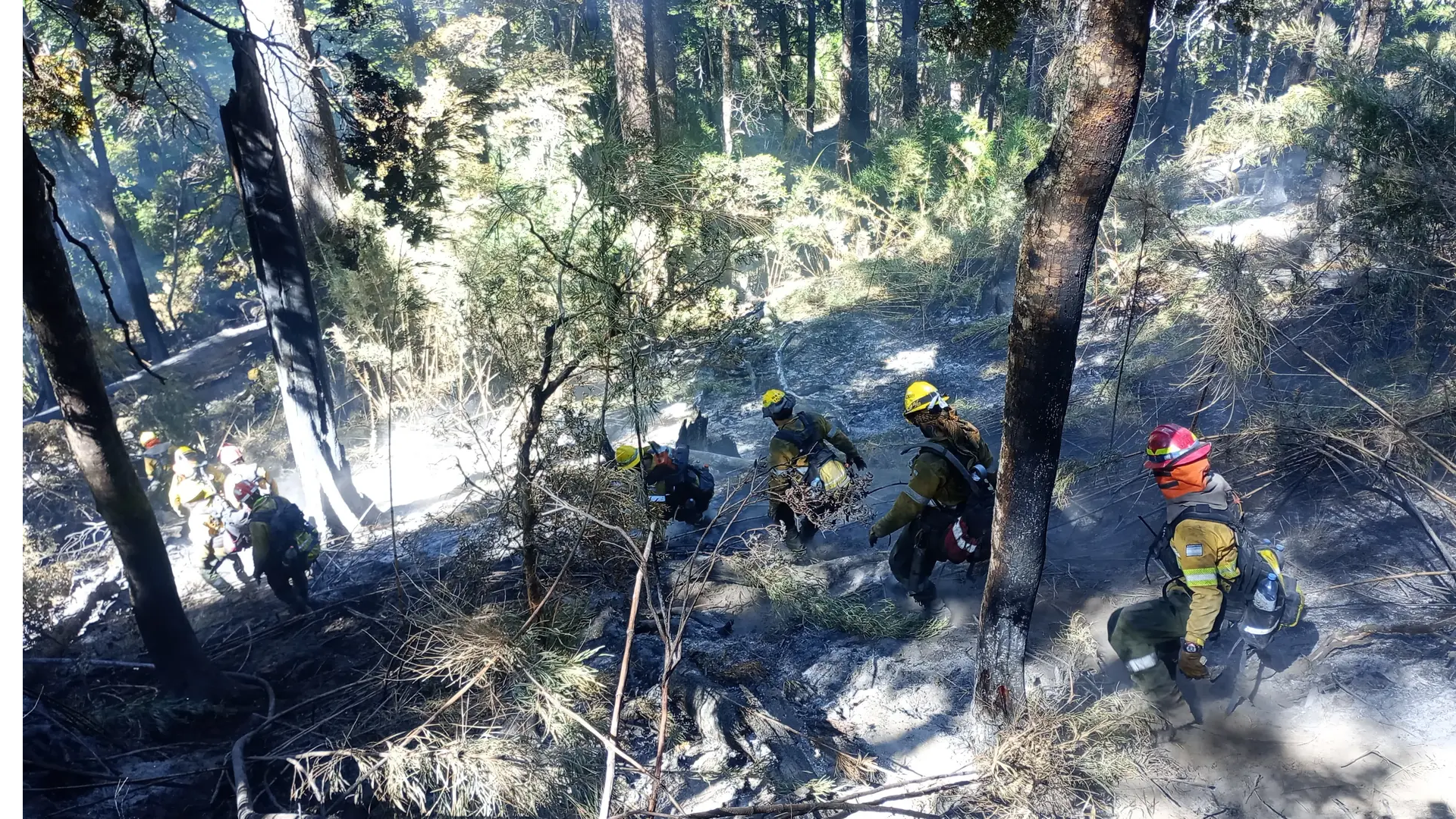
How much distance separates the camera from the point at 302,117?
9352 mm

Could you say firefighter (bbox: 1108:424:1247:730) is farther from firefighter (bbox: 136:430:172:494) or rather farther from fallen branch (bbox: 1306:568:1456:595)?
firefighter (bbox: 136:430:172:494)

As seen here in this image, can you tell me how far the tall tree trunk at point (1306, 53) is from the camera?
13.7 m

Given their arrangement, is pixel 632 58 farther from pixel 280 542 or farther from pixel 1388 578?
pixel 1388 578

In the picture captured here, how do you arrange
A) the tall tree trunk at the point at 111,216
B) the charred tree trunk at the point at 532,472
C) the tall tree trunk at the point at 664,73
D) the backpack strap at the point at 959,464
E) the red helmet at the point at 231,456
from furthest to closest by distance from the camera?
the tall tree trunk at the point at 111,216 < the tall tree trunk at the point at 664,73 < the red helmet at the point at 231,456 < the backpack strap at the point at 959,464 < the charred tree trunk at the point at 532,472

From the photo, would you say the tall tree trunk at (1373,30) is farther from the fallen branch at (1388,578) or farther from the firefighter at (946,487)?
the firefighter at (946,487)

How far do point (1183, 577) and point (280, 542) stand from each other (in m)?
7.24

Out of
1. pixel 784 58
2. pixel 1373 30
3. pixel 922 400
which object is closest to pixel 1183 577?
pixel 922 400

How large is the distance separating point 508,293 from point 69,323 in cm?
365

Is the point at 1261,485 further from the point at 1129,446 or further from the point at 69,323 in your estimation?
the point at 69,323

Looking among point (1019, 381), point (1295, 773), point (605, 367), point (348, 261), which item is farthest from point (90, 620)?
point (1295, 773)

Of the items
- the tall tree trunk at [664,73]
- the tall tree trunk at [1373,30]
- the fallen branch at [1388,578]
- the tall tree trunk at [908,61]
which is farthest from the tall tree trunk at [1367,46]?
the tall tree trunk at [908,61]

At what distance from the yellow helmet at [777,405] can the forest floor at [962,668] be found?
1346mm

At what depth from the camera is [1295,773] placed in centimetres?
422
